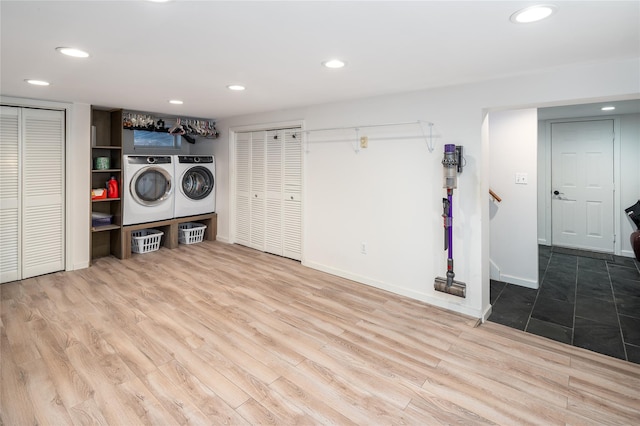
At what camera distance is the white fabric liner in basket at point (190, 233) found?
18.1 feet

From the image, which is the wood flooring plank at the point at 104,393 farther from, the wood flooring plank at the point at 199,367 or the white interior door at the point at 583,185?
the white interior door at the point at 583,185

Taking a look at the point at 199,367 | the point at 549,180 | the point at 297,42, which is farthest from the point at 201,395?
the point at 549,180

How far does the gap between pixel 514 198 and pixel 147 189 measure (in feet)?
15.8

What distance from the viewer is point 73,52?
87.0 inches

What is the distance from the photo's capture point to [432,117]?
10.4 ft

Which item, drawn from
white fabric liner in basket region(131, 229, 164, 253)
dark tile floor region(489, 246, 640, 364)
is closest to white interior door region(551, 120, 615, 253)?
dark tile floor region(489, 246, 640, 364)

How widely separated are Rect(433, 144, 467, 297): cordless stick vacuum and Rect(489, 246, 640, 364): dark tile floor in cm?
44

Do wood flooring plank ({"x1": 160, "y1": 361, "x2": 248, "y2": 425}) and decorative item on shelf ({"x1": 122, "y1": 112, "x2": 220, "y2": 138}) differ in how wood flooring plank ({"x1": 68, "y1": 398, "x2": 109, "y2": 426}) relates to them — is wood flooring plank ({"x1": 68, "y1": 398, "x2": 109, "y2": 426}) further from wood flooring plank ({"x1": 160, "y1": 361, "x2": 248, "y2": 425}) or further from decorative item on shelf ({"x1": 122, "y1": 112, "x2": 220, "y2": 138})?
decorative item on shelf ({"x1": 122, "y1": 112, "x2": 220, "y2": 138})

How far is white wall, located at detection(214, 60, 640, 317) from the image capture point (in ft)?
8.61

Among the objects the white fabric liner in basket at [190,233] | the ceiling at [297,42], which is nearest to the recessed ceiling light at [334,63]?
the ceiling at [297,42]

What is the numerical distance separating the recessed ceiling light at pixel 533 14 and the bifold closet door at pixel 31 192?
4704 mm

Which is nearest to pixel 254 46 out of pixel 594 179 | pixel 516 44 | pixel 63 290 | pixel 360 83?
pixel 360 83

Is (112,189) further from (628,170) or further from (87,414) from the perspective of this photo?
(628,170)

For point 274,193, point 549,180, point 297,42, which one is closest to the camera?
point 297,42
